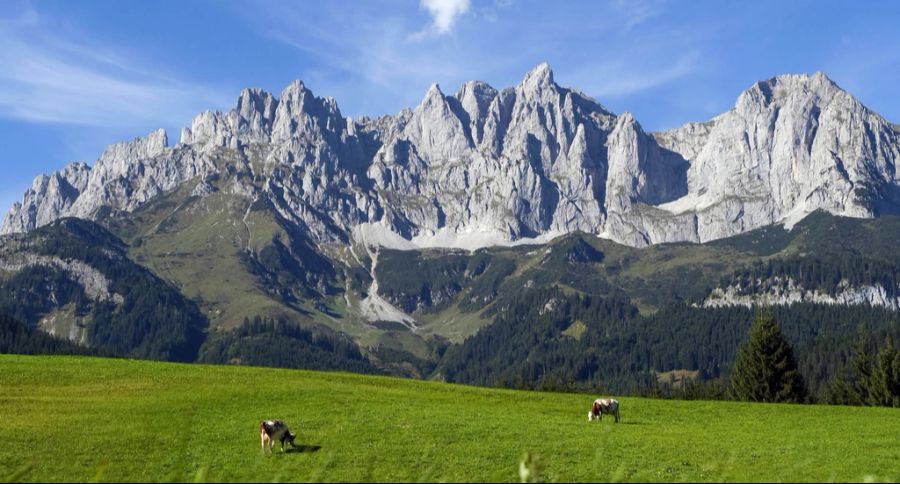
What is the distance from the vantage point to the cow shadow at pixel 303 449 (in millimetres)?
45234

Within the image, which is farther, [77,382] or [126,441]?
[77,382]

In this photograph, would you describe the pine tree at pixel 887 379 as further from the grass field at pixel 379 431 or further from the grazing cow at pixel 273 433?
the grazing cow at pixel 273 433

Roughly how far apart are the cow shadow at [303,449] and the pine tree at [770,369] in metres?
76.7

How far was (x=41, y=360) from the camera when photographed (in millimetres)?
80312

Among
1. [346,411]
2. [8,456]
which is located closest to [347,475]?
[8,456]

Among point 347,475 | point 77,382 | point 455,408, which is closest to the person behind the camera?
point 347,475

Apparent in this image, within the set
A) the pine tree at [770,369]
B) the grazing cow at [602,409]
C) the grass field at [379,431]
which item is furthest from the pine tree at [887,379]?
the grazing cow at [602,409]

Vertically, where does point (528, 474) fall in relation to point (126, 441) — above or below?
above

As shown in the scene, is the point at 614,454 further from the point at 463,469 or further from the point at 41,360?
the point at 41,360

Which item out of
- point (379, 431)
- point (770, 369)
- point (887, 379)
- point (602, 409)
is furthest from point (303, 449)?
point (887, 379)

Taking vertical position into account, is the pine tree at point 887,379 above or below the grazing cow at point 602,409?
above

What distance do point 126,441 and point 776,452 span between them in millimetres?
35619

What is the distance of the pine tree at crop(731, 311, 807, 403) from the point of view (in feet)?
353

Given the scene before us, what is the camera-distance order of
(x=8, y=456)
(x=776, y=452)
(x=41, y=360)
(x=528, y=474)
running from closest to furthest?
1. (x=528, y=474)
2. (x=8, y=456)
3. (x=776, y=452)
4. (x=41, y=360)
